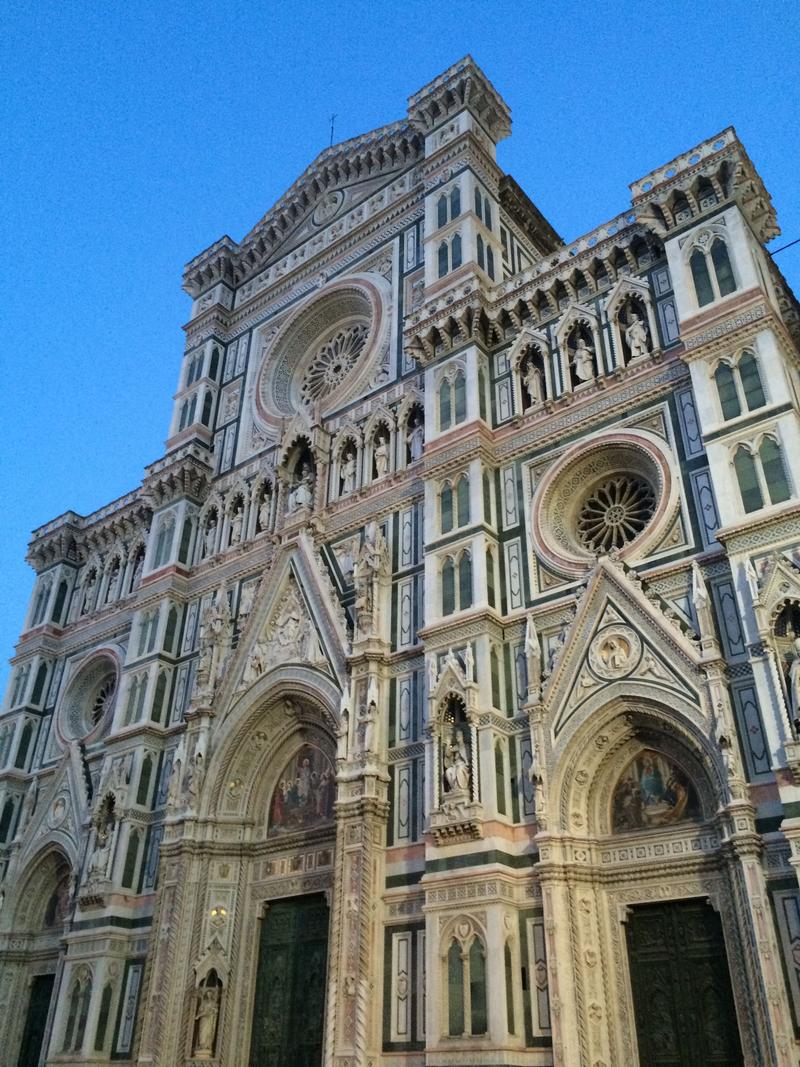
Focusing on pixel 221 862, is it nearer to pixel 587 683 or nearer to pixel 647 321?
pixel 587 683

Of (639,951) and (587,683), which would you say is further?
(587,683)

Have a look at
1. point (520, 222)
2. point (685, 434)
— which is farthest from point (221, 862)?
point (520, 222)

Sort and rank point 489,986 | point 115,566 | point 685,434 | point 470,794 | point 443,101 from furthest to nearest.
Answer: point 115,566
point 443,101
point 685,434
point 470,794
point 489,986

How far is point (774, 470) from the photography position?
538 inches

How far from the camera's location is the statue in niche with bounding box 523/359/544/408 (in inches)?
710

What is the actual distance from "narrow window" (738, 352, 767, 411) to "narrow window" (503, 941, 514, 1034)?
8.75 m

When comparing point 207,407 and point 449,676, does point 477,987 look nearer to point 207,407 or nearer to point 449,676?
point 449,676

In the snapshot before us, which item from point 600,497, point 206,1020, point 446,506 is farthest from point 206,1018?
point 600,497

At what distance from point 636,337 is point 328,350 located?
9885 mm

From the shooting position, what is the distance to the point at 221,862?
723 inches

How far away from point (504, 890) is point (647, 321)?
10.0 m

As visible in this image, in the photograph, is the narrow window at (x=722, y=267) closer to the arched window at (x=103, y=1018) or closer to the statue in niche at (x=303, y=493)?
the statue in niche at (x=303, y=493)

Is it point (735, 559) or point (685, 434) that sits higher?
point (685, 434)

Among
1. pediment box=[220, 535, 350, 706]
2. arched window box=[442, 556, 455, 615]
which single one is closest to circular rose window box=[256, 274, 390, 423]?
pediment box=[220, 535, 350, 706]
